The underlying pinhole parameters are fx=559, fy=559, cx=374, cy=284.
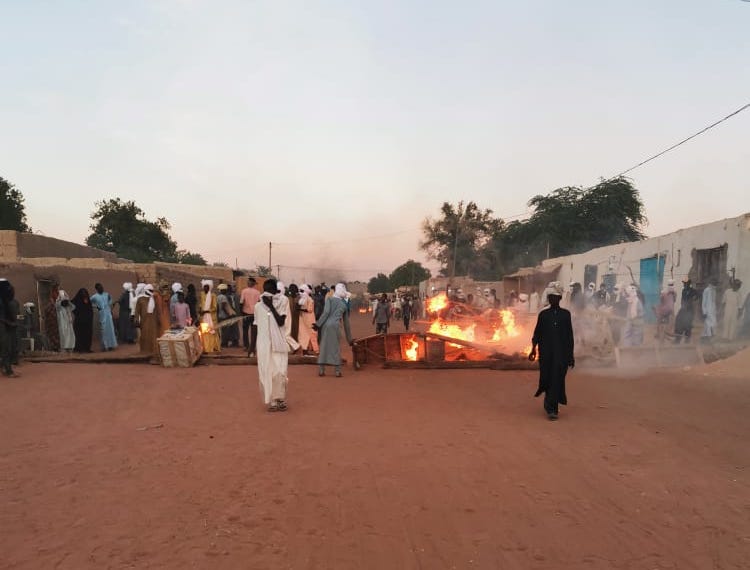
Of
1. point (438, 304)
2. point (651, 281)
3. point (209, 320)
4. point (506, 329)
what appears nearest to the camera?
point (209, 320)

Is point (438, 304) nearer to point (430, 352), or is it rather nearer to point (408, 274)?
point (430, 352)

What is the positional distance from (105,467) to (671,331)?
52.3 feet

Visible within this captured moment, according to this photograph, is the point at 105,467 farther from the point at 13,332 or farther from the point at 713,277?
the point at 713,277

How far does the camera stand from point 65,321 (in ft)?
48.1

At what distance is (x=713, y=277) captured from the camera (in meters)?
17.0

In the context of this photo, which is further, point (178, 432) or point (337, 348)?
point (337, 348)

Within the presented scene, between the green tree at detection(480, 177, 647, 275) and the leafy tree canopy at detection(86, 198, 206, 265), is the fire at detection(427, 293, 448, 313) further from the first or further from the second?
the leafy tree canopy at detection(86, 198, 206, 265)

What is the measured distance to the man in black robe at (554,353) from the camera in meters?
7.54

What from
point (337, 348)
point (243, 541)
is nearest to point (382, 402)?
point (337, 348)

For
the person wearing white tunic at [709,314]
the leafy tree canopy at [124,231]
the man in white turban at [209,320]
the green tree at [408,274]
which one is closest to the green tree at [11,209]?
the leafy tree canopy at [124,231]

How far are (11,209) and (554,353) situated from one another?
37.1 metres

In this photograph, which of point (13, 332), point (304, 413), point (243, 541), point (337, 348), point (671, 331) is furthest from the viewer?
point (671, 331)

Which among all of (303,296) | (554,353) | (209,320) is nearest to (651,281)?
(303,296)

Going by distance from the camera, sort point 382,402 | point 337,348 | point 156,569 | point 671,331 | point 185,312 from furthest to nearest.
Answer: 1. point 671,331
2. point 185,312
3. point 337,348
4. point 382,402
5. point 156,569
